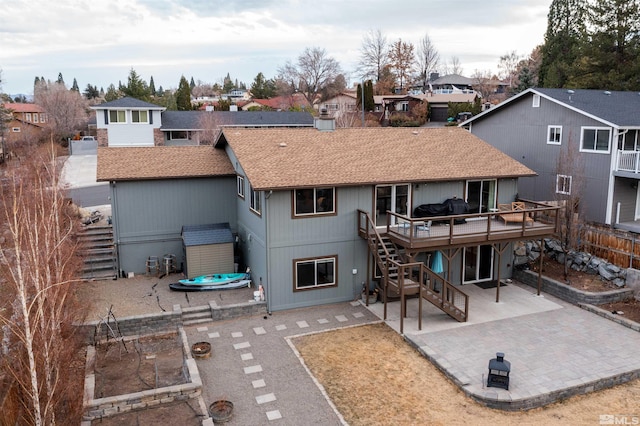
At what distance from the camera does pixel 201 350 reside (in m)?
13.5

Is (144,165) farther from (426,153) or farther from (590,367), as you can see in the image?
(590,367)

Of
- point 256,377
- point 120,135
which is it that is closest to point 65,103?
point 120,135

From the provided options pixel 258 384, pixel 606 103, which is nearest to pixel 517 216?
pixel 606 103

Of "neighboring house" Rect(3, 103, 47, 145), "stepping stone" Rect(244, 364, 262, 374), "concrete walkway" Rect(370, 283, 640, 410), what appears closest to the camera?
"concrete walkway" Rect(370, 283, 640, 410)

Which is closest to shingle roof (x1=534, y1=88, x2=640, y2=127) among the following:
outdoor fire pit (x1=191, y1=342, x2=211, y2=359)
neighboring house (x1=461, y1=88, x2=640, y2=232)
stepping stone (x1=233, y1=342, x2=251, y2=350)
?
neighboring house (x1=461, y1=88, x2=640, y2=232)

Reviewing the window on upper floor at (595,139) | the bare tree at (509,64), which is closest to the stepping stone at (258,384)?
the window on upper floor at (595,139)

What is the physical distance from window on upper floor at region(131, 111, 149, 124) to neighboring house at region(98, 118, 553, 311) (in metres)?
24.9

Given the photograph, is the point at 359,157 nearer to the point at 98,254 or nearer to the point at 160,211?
the point at 160,211

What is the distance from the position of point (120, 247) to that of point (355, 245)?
9301 mm

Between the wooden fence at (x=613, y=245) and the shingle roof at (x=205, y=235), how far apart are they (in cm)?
1418

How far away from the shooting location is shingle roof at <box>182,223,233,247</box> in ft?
61.0

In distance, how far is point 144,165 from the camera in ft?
64.0

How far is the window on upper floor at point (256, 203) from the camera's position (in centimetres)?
1672

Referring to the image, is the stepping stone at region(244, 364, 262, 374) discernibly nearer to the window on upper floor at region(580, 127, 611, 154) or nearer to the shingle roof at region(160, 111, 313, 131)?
the window on upper floor at region(580, 127, 611, 154)
